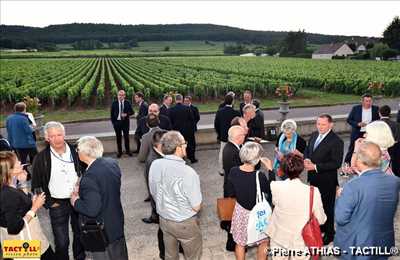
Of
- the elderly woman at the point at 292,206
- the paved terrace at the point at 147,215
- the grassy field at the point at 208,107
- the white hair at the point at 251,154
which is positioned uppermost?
the white hair at the point at 251,154

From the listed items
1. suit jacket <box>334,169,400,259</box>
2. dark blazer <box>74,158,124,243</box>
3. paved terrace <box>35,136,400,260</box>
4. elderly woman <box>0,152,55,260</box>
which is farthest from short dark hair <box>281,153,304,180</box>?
elderly woman <box>0,152,55,260</box>

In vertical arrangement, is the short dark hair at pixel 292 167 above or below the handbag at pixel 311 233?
above

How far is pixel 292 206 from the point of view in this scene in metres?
3.33

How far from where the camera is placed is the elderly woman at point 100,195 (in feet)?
10.8

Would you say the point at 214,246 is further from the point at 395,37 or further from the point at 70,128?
the point at 395,37

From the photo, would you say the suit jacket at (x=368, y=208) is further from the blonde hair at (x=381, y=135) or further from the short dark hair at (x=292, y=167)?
the blonde hair at (x=381, y=135)

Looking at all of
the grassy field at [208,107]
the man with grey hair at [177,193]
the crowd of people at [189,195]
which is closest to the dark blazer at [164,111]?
the crowd of people at [189,195]

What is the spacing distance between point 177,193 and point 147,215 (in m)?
2.88

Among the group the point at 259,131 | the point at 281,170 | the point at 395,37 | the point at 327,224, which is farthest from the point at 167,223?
the point at 395,37

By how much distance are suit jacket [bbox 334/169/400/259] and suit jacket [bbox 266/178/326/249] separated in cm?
22

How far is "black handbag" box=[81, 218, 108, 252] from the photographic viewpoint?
343 centimetres

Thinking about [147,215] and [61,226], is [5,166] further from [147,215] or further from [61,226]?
[147,215]

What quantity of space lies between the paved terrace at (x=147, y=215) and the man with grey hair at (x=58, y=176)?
41.8 inches

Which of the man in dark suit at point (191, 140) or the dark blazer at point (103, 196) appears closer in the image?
the dark blazer at point (103, 196)
